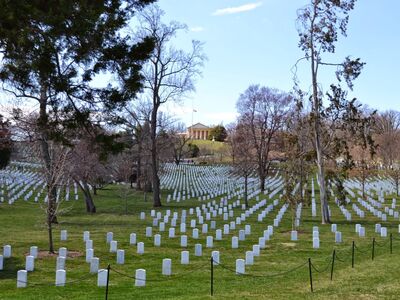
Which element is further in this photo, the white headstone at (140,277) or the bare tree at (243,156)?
the bare tree at (243,156)

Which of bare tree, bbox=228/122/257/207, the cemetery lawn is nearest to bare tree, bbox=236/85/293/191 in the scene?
bare tree, bbox=228/122/257/207

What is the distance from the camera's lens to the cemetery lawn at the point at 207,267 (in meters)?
10.9

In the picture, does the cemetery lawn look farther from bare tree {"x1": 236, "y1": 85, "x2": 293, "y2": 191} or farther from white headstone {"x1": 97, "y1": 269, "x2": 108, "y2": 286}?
bare tree {"x1": 236, "y1": 85, "x2": 293, "y2": 191}

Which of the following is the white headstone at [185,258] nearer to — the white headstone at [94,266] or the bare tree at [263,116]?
the white headstone at [94,266]

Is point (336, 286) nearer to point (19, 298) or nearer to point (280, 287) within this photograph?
point (280, 287)

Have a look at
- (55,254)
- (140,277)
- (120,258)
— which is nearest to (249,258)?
(120,258)

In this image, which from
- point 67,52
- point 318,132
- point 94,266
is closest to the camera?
point 67,52

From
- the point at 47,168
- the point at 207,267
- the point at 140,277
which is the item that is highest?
the point at 47,168

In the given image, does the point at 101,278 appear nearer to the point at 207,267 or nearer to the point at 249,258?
the point at 207,267

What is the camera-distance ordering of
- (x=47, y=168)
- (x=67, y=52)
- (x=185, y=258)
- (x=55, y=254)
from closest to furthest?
(x=67, y=52) → (x=185, y=258) → (x=55, y=254) → (x=47, y=168)

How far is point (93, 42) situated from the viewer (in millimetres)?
9594

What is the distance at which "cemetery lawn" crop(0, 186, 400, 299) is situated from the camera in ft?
35.7

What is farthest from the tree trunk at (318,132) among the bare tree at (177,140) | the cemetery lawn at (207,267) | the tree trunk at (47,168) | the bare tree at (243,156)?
the bare tree at (177,140)

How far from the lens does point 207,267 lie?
14.5 meters
